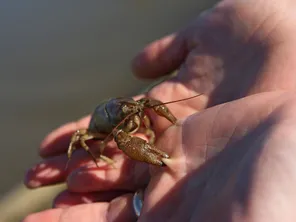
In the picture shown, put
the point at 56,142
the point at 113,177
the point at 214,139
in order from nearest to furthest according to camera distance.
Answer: the point at 214,139 < the point at 113,177 < the point at 56,142

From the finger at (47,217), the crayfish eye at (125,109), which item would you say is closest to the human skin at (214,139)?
the finger at (47,217)

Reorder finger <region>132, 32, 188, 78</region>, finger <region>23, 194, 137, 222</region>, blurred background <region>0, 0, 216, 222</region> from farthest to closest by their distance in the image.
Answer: blurred background <region>0, 0, 216, 222</region>, finger <region>132, 32, 188, 78</region>, finger <region>23, 194, 137, 222</region>

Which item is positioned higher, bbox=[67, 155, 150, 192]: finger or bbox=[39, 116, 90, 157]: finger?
bbox=[39, 116, 90, 157]: finger

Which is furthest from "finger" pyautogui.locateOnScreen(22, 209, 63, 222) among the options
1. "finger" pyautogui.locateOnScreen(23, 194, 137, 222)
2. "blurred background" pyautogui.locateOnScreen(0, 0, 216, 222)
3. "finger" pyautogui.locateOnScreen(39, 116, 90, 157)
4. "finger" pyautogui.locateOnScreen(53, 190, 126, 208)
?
"blurred background" pyautogui.locateOnScreen(0, 0, 216, 222)

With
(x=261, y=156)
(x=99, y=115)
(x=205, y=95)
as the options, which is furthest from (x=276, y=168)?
(x=99, y=115)

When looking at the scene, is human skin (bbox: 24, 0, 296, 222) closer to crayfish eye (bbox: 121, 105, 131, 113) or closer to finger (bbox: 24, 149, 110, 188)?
finger (bbox: 24, 149, 110, 188)

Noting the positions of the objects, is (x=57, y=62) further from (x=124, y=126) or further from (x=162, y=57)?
(x=124, y=126)

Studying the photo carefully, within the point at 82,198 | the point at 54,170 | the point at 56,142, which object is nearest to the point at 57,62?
the point at 56,142

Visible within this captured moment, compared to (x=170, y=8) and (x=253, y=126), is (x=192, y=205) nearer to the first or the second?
(x=253, y=126)
